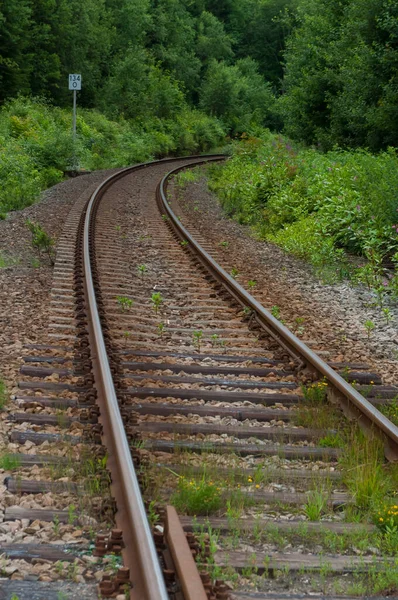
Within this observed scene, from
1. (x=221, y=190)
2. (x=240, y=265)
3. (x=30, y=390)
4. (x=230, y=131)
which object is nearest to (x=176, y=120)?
(x=230, y=131)

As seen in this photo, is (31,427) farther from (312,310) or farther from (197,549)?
(312,310)

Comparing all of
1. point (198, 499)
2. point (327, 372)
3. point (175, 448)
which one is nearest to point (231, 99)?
point (327, 372)

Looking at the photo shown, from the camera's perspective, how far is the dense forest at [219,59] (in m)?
19.4

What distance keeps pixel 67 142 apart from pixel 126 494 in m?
22.9

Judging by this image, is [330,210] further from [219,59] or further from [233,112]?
[219,59]

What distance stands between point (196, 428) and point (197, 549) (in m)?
1.61

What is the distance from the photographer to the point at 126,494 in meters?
3.60

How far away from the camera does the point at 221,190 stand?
68.4ft

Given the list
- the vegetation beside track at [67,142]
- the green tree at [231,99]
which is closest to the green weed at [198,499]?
the vegetation beside track at [67,142]

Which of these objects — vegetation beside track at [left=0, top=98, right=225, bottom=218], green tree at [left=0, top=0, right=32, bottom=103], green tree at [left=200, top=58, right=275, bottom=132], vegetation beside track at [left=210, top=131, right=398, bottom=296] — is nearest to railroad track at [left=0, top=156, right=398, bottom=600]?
vegetation beside track at [left=210, top=131, right=398, bottom=296]

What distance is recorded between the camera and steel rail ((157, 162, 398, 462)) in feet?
15.2

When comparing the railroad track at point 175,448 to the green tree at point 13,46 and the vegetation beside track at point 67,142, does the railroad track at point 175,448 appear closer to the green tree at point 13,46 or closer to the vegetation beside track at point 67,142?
the vegetation beside track at point 67,142

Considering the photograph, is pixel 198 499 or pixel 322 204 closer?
pixel 198 499

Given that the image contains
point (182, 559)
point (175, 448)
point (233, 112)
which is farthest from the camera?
point (233, 112)
